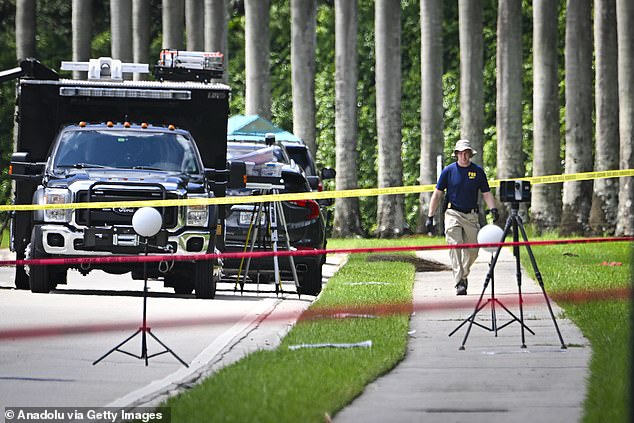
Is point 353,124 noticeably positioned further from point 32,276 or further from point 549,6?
point 32,276

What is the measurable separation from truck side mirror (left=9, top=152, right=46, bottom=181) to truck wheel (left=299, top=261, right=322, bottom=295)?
330cm

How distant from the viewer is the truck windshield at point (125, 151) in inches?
775

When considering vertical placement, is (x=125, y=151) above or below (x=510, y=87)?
below

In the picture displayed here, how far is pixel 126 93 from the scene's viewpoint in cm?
2067

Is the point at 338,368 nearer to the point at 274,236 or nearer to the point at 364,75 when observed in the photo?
the point at 274,236

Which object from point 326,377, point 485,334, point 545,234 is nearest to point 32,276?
point 485,334

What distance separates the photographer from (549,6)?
37.7 m

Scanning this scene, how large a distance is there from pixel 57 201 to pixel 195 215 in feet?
4.85

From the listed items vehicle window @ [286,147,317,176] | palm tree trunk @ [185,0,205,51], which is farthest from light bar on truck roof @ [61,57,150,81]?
palm tree trunk @ [185,0,205,51]

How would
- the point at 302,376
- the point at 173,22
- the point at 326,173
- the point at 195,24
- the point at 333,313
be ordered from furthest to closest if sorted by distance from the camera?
1. the point at 195,24
2. the point at 173,22
3. the point at 326,173
4. the point at 333,313
5. the point at 302,376

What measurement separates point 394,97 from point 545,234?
520cm

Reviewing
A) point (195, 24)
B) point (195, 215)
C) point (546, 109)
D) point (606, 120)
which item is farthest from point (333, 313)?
point (195, 24)

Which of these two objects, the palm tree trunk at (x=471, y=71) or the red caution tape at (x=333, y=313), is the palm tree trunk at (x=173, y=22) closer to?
the palm tree trunk at (x=471, y=71)

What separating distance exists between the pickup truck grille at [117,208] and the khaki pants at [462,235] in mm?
3148
